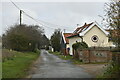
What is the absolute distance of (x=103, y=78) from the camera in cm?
1027

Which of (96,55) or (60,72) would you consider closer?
(60,72)

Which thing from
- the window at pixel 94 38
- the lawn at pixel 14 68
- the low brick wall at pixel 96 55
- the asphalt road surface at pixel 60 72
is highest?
the window at pixel 94 38

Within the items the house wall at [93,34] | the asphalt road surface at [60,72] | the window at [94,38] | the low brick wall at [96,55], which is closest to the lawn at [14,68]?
the asphalt road surface at [60,72]

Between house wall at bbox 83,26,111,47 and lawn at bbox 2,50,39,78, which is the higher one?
house wall at bbox 83,26,111,47

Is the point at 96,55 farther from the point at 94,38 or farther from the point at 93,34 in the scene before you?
the point at 94,38

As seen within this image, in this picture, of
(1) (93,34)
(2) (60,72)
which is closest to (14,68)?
(2) (60,72)

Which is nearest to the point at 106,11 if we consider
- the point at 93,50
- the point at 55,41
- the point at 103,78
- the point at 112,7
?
the point at 112,7

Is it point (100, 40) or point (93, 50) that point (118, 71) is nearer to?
point (93, 50)

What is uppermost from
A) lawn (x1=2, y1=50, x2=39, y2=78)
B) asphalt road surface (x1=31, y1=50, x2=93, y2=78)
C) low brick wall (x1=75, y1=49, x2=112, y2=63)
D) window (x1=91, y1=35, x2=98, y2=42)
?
window (x1=91, y1=35, x2=98, y2=42)

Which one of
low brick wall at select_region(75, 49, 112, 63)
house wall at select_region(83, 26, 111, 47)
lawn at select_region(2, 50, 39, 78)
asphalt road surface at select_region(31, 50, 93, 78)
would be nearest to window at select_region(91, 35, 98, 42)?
house wall at select_region(83, 26, 111, 47)

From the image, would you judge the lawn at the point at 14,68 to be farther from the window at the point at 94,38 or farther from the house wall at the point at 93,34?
the window at the point at 94,38

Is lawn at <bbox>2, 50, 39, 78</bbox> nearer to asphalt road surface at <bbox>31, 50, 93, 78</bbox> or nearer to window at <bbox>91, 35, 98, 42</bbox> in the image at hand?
asphalt road surface at <bbox>31, 50, 93, 78</bbox>

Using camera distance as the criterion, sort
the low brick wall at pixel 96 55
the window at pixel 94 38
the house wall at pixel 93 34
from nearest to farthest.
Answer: the low brick wall at pixel 96 55
the house wall at pixel 93 34
the window at pixel 94 38

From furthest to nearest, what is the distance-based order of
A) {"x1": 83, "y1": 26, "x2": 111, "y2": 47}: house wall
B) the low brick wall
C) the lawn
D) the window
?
the window < {"x1": 83, "y1": 26, "x2": 111, "y2": 47}: house wall < the low brick wall < the lawn
